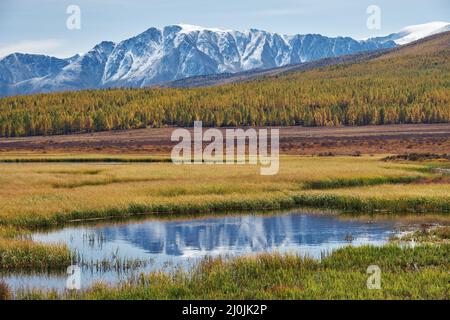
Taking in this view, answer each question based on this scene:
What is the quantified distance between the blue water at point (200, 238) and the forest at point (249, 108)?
397 feet

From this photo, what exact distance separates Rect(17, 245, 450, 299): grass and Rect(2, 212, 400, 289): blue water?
7.40 feet

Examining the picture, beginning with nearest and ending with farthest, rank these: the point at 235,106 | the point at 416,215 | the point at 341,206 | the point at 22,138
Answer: the point at 416,215 → the point at 341,206 → the point at 22,138 → the point at 235,106

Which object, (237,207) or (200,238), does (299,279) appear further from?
(237,207)

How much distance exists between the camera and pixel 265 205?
4325 centimetres

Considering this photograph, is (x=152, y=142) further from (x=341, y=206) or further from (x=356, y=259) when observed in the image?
(x=356, y=259)

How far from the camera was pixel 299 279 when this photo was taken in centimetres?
2222

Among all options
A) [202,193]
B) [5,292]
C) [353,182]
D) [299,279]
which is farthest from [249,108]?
[5,292]

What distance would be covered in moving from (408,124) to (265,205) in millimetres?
114908

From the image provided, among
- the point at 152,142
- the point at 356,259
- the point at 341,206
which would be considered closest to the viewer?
the point at 356,259

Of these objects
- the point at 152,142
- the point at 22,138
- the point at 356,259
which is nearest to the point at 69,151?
the point at 152,142

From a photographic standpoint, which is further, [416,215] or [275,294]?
[416,215]

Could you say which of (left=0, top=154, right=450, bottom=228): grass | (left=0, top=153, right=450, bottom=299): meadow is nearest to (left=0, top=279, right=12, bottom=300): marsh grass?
(left=0, top=153, right=450, bottom=299): meadow

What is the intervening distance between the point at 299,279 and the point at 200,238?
39.2ft

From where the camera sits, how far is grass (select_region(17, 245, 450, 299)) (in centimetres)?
2025
